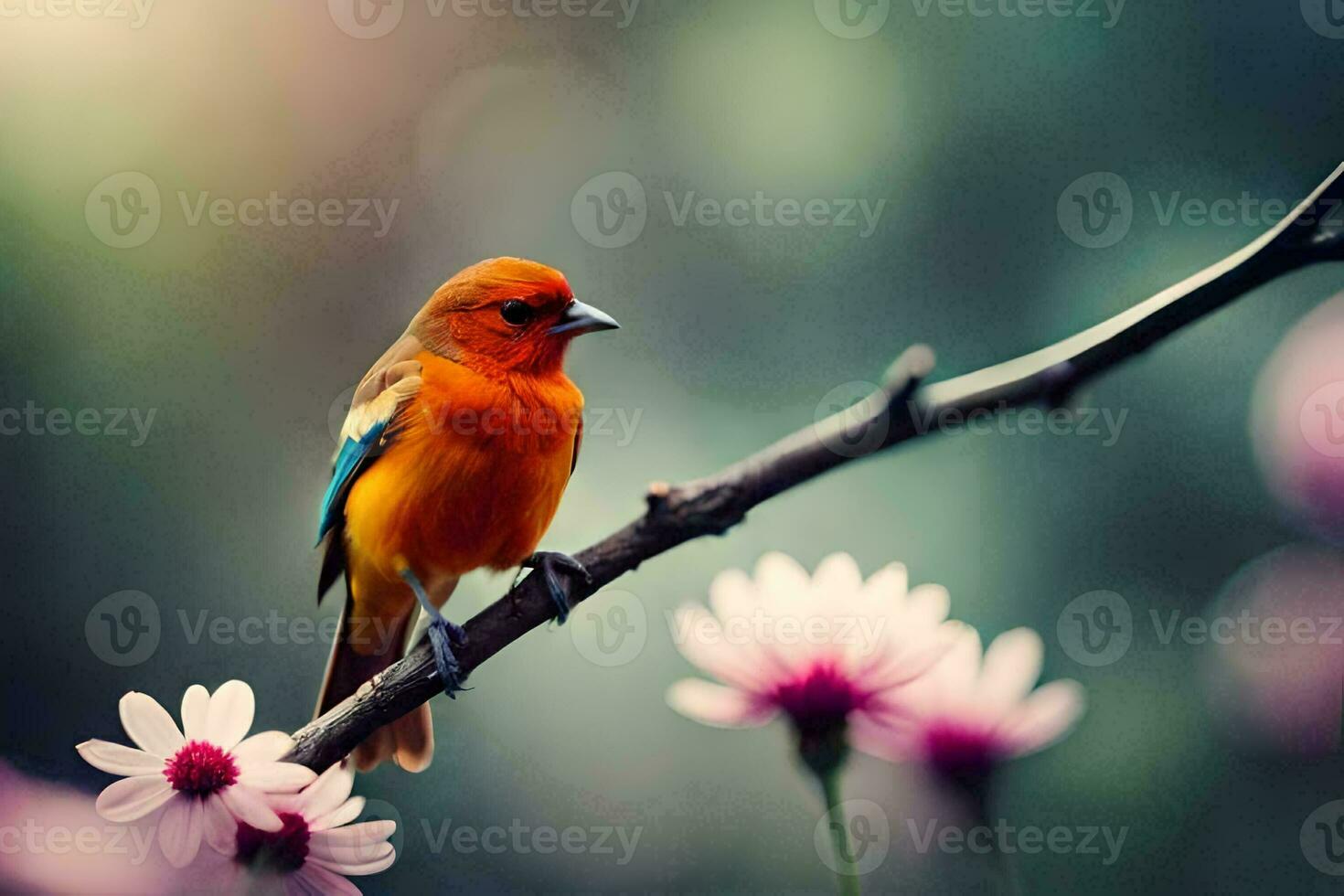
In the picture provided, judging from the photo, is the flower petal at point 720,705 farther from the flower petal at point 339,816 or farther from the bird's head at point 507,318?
the bird's head at point 507,318

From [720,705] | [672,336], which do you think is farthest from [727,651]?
[672,336]

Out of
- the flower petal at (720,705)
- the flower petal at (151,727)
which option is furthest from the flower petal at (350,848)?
the flower petal at (720,705)

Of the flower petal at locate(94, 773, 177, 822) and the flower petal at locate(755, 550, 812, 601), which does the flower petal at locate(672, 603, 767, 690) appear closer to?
the flower petal at locate(755, 550, 812, 601)

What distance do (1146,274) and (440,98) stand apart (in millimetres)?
818

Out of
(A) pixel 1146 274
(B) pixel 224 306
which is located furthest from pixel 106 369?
(A) pixel 1146 274

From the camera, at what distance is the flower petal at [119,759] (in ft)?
2.20

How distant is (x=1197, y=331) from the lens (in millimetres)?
1268

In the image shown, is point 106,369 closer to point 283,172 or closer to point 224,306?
point 224,306

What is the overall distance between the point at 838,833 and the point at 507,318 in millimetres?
504

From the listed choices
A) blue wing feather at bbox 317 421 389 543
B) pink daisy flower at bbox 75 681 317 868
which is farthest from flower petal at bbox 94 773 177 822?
blue wing feather at bbox 317 421 389 543

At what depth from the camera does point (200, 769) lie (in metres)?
0.69

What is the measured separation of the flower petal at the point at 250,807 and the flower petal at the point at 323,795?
18 millimetres

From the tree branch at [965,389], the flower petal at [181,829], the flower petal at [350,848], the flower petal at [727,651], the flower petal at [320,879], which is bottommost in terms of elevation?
the flower petal at [320,879]

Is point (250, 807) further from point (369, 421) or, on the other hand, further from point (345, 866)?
point (369, 421)
